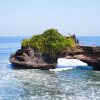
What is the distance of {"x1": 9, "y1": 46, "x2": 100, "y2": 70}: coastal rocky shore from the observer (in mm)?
84812

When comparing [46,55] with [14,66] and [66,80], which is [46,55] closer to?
[14,66]

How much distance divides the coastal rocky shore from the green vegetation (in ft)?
3.32

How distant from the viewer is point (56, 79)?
69.9m

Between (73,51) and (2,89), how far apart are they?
3227 centimetres

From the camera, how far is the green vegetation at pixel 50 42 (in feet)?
290

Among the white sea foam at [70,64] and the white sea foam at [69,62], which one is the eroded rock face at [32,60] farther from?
the white sea foam at [69,62]

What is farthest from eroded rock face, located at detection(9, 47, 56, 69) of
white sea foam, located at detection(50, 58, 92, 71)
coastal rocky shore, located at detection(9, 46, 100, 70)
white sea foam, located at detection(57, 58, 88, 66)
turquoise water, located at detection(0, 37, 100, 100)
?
white sea foam, located at detection(57, 58, 88, 66)

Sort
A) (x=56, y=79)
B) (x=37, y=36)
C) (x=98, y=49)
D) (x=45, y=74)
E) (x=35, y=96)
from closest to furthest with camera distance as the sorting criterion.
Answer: (x=35, y=96)
(x=56, y=79)
(x=45, y=74)
(x=98, y=49)
(x=37, y=36)

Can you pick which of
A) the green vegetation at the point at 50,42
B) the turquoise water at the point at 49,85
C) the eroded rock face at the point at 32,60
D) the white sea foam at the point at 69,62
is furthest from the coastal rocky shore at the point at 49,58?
the turquoise water at the point at 49,85

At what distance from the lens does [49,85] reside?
63.1 metres

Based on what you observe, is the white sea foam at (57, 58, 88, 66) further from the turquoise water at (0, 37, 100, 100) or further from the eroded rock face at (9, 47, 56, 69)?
the turquoise water at (0, 37, 100, 100)

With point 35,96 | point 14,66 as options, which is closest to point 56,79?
point 35,96

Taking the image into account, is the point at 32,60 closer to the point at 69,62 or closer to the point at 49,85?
the point at 69,62

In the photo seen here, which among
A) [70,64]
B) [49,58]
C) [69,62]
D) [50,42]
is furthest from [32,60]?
[70,64]
